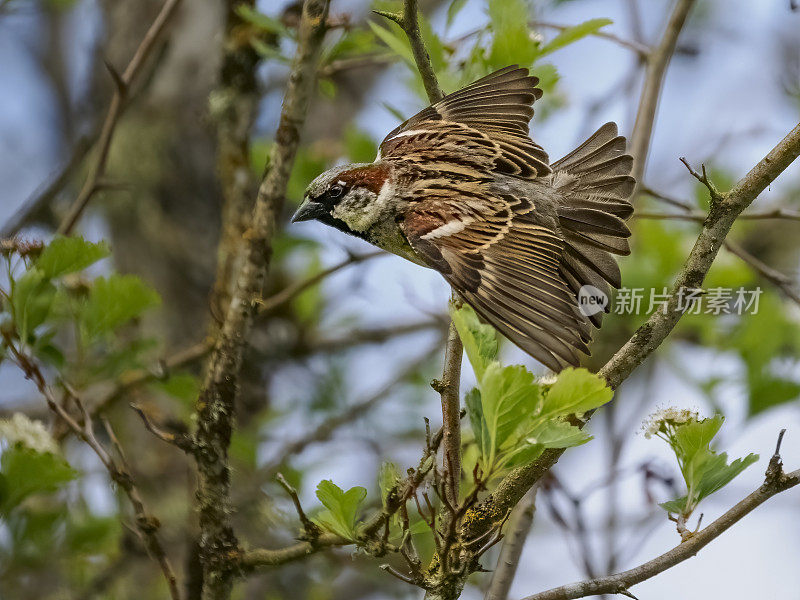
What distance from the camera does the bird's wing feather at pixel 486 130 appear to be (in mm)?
2576

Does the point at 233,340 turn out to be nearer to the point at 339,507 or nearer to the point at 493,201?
the point at 339,507

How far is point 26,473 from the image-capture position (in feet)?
7.02

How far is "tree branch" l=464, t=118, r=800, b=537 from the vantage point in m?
1.84

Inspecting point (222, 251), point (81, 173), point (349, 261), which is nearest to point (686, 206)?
point (349, 261)

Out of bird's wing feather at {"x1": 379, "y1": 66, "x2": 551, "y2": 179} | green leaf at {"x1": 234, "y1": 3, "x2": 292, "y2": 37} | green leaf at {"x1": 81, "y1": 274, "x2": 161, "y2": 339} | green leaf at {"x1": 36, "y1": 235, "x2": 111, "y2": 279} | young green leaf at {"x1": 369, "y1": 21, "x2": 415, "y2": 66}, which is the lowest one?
green leaf at {"x1": 36, "y1": 235, "x2": 111, "y2": 279}

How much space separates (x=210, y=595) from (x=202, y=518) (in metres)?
0.19

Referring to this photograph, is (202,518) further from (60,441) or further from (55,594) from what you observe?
(55,594)

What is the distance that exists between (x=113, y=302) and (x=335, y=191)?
2.78ft

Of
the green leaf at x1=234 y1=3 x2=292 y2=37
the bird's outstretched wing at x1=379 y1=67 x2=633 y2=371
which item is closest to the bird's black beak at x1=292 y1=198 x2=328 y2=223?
the bird's outstretched wing at x1=379 y1=67 x2=633 y2=371

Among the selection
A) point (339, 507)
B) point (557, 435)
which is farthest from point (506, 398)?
point (339, 507)

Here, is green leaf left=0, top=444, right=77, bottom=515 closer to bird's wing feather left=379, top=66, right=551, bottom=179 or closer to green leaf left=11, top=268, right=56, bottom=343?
green leaf left=11, top=268, right=56, bottom=343

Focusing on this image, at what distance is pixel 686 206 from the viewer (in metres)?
2.83

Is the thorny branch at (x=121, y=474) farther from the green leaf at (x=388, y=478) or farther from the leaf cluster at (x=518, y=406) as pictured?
the leaf cluster at (x=518, y=406)

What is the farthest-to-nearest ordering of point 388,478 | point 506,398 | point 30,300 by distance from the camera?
1. point 30,300
2. point 388,478
3. point 506,398
